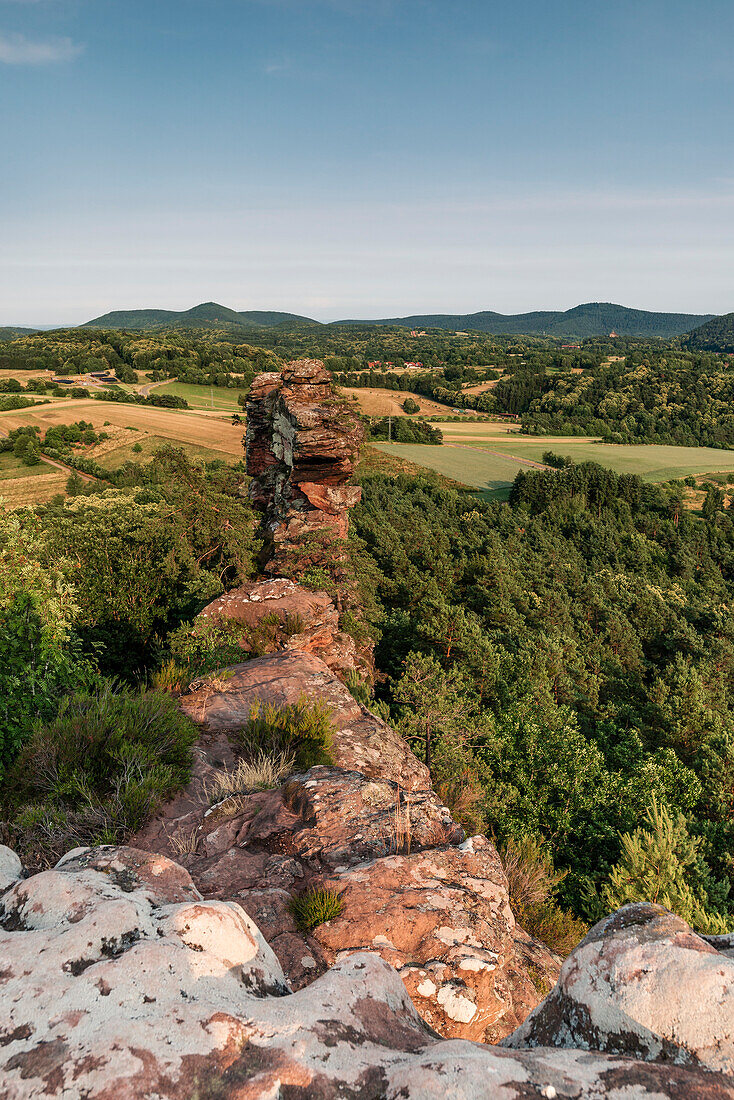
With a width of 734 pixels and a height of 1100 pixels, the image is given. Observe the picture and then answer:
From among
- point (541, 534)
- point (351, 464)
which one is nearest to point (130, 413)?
point (541, 534)

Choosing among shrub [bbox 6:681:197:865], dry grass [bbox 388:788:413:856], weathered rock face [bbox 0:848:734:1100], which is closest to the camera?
weathered rock face [bbox 0:848:734:1100]

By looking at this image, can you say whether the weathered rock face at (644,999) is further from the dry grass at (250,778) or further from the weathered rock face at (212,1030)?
the dry grass at (250,778)

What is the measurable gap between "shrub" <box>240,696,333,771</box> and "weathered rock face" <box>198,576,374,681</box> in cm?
551

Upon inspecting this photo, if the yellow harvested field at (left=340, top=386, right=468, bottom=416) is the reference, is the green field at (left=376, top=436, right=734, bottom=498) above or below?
below

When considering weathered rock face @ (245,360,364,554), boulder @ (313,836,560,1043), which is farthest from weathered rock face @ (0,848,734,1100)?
weathered rock face @ (245,360,364,554)

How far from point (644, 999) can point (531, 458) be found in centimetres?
9996

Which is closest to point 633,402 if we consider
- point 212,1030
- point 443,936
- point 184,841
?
point 443,936

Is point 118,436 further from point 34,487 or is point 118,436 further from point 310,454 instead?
point 310,454

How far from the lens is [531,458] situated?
96.5 meters

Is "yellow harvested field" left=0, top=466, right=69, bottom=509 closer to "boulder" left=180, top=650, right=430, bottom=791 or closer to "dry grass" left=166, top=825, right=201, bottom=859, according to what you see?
"boulder" left=180, top=650, right=430, bottom=791

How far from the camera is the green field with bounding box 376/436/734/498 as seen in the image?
83.8 meters

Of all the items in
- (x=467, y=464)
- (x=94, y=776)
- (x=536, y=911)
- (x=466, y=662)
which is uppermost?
(x=467, y=464)

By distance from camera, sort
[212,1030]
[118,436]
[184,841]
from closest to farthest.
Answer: [212,1030] → [184,841] → [118,436]

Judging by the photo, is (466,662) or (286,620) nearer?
(286,620)
